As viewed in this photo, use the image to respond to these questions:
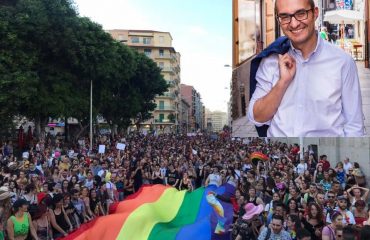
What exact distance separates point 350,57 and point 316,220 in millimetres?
4425

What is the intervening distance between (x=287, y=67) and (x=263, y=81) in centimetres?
20

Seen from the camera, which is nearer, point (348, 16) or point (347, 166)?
point (348, 16)

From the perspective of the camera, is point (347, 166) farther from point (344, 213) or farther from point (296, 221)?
point (296, 221)

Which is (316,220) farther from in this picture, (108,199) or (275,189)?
(108,199)

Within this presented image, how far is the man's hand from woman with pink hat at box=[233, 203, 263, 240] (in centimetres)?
428

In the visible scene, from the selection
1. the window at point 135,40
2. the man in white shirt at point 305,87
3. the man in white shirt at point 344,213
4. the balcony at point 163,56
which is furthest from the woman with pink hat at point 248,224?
the window at point 135,40

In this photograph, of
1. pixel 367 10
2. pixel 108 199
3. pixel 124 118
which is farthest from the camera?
pixel 124 118

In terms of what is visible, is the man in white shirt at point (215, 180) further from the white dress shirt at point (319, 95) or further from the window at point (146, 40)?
the window at point (146, 40)

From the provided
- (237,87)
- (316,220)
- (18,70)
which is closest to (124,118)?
(18,70)

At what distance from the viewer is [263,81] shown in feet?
10.9

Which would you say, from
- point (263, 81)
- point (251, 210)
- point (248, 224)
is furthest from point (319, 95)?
point (251, 210)

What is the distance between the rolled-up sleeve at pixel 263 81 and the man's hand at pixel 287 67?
0.06 m

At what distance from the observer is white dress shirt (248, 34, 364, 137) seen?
299 cm

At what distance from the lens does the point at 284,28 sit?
3.01 m
